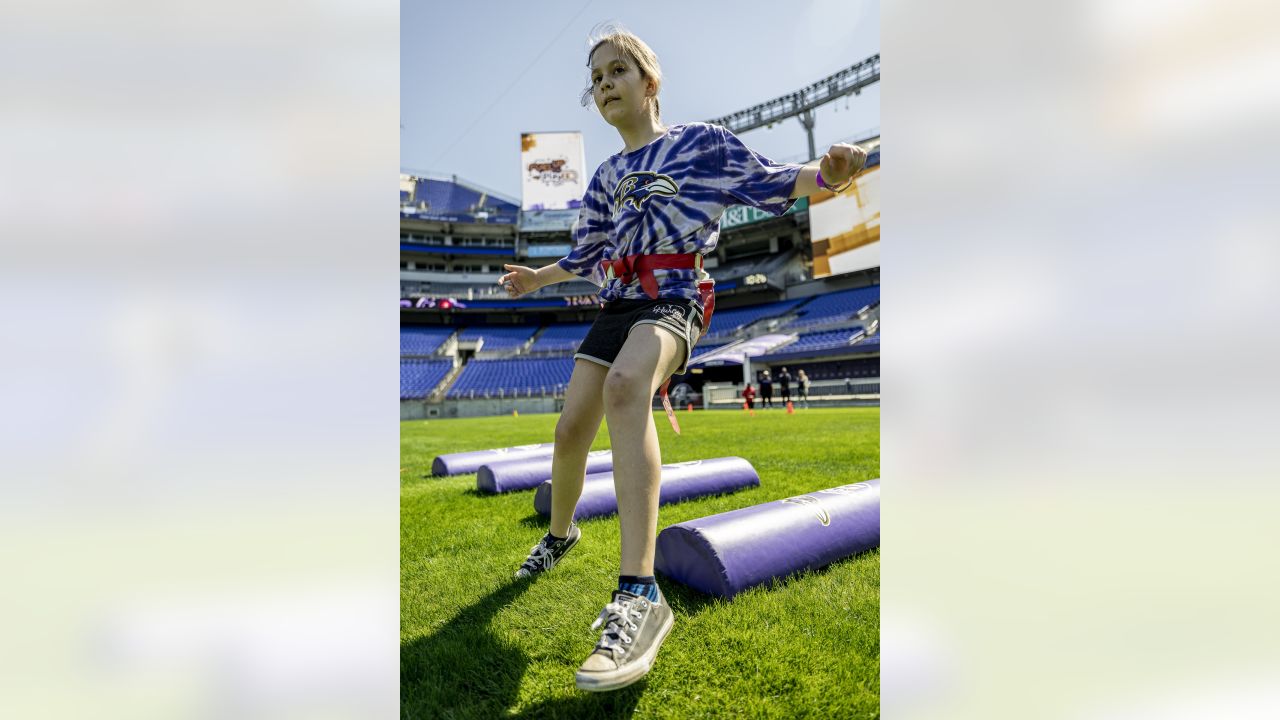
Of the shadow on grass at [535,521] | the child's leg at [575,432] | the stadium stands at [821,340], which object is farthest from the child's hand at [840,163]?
the stadium stands at [821,340]

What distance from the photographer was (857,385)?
70.1ft

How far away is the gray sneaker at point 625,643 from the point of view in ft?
3.93

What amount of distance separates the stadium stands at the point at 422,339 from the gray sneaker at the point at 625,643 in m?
36.2

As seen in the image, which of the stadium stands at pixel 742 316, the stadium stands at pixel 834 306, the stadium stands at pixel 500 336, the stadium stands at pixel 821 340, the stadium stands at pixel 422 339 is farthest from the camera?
the stadium stands at pixel 500 336

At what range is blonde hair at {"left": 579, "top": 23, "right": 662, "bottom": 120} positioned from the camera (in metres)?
1.82

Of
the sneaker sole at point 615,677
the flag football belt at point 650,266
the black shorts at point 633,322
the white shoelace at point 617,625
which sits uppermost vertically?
the flag football belt at point 650,266

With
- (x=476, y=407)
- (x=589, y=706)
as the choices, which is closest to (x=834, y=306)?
(x=476, y=407)

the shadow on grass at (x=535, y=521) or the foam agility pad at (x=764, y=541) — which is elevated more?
the foam agility pad at (x=764, y=541)

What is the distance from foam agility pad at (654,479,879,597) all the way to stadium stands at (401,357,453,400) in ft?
97.4

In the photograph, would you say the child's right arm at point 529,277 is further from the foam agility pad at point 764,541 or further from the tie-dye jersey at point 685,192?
the foam agility pad at point 764,541
